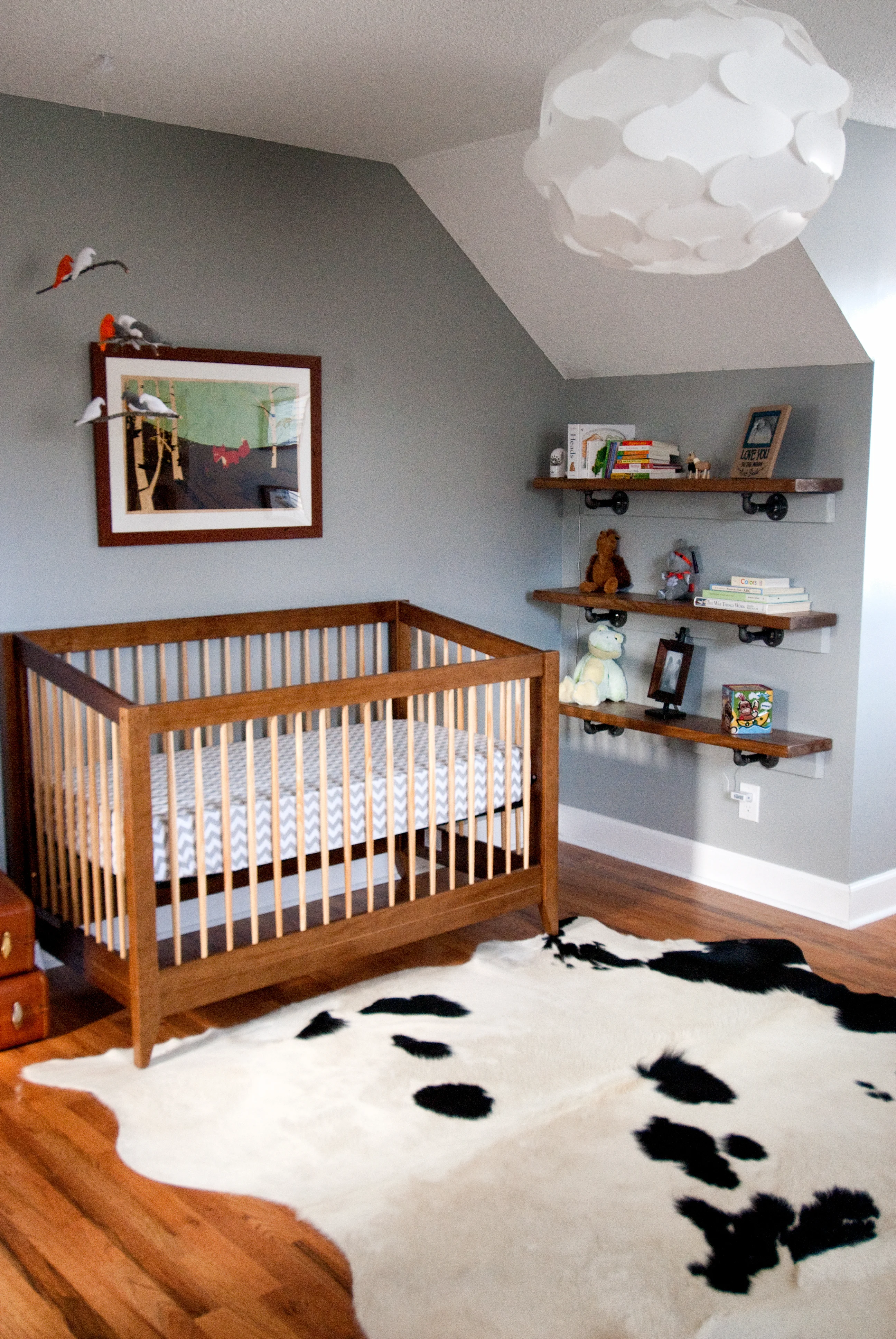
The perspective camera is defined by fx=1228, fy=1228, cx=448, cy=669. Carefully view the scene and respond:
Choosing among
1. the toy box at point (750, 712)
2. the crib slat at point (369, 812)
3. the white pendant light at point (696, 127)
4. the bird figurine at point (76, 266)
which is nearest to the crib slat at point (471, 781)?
the crib slat at point (369, 812)

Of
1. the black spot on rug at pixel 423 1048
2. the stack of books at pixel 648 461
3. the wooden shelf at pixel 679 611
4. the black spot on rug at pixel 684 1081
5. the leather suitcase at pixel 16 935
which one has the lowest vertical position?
the black spot on rug at pixel 684 1081

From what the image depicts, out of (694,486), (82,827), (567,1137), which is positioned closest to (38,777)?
(82,827)

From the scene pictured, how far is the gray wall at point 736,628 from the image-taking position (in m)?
3.31

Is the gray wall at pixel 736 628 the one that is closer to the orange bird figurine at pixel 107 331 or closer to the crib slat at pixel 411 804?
the crib slat at pixel 411 804

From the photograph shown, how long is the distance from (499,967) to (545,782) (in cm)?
47

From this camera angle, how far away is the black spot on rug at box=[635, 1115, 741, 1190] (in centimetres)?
215

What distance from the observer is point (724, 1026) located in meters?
2.73

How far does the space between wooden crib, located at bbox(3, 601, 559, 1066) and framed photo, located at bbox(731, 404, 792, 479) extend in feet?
2.75

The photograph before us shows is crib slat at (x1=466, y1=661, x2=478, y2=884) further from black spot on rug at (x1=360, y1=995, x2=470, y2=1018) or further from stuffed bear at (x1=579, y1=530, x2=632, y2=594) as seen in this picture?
stuffed bear at (x1=579, y1=530, x2=632, y2=594)

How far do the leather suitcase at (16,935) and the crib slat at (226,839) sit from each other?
1.33 feet

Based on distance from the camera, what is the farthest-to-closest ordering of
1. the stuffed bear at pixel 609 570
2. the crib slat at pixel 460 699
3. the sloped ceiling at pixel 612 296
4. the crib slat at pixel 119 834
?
the stuffed bear at pixel 609 570
the sloped ceiling at pixel 612 296
the crib slat at pixel 460 699
the crib slat at pixel 119 834

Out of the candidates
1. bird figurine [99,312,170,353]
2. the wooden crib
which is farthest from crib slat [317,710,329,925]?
bird figurine [99,312,170,353]

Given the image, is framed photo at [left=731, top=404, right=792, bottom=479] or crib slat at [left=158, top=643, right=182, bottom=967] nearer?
crib slat at [left=158, top=643, right=182, bottom=967]

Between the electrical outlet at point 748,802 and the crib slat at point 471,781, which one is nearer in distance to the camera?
the crib slat at point 471,781
